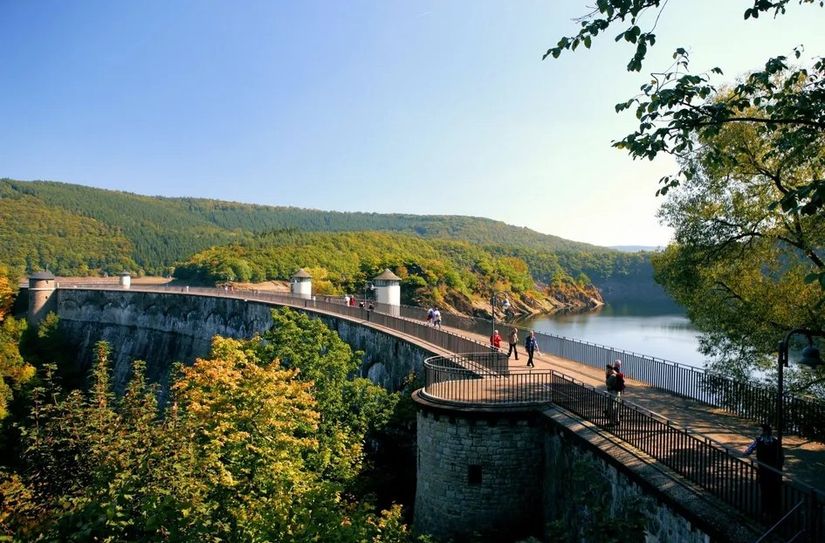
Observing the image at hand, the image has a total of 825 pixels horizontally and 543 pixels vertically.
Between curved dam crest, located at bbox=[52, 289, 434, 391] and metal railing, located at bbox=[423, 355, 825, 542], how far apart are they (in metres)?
14.6

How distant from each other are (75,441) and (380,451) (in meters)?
8.88

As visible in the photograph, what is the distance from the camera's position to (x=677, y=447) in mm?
9469

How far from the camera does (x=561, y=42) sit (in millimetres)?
7566

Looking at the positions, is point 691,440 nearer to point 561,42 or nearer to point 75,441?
point 561,42

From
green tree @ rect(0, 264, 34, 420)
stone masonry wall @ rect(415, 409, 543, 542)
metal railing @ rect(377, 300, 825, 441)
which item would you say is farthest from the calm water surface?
green tree @ rect(0, 264, 34, 420)

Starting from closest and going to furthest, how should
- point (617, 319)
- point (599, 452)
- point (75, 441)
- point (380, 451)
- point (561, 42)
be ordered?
point (561, 42)
point (599, 452)
point (75, 441)
point (380, 451)
point (617, 319)

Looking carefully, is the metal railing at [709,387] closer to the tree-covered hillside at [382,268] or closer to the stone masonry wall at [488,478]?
the stone masonry wall at [488,478]

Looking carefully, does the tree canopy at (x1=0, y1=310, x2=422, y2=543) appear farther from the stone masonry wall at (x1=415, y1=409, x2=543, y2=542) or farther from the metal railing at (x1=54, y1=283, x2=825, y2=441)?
the metal railing at (x1=54, y1=283, x2=825, y2=441)

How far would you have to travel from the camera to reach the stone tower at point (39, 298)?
65.4 m

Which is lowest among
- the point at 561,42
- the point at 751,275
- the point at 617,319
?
the point at 617,319

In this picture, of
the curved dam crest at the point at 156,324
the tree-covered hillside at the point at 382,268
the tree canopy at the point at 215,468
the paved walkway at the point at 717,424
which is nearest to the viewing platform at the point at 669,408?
the paved walkway at the point at 717,424

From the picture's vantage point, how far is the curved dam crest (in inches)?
1704

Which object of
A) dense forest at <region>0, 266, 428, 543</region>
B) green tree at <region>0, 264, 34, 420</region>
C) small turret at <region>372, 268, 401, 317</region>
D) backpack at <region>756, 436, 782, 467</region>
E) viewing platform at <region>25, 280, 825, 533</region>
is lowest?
green tree at <region>0, 264, 34, 420</region>

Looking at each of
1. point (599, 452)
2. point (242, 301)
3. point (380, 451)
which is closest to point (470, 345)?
point (380, 451)
